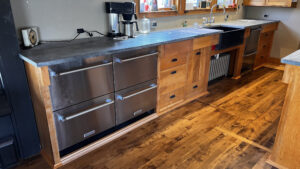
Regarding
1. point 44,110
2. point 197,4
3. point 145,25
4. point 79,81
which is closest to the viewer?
point 44,110

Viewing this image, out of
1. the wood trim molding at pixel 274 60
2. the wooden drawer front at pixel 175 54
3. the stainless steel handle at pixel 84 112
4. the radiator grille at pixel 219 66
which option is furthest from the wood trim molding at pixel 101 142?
the wood trim molding at pixel 274 60

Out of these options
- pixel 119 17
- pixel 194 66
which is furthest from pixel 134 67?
pixel 194 66

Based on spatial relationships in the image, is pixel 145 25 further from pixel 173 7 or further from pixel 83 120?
pixel 83 120

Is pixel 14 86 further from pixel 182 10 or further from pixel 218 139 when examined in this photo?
pixel 182 10

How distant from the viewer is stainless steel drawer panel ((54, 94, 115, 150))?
1.76m

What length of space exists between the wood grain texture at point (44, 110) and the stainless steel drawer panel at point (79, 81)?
0.05 metres

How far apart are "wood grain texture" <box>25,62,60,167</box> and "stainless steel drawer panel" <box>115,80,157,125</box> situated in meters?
0.61

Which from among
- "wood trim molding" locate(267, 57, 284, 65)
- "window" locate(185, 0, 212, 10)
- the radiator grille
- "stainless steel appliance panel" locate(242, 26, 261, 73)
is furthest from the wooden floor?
"wood trim molding" locate(267, 57, 284, 65)

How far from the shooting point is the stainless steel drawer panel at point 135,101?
2133mm

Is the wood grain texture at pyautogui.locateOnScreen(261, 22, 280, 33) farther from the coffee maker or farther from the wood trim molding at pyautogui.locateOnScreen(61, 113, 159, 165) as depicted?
the wood trim molding at pyautogui.locateOnScreen(61, 113, 159, 165)

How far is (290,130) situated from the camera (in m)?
1.70

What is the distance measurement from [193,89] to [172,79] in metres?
0.53

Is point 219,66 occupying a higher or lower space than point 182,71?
lower

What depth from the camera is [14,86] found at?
1729 mm
